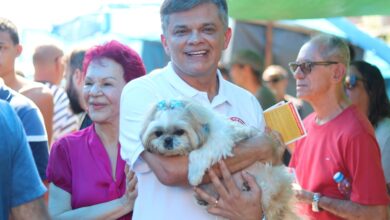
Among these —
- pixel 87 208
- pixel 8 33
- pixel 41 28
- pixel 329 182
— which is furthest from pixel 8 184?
pixel 41 28

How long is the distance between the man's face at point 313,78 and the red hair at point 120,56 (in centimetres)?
137

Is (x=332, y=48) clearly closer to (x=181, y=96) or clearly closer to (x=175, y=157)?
(x=181, y=96)

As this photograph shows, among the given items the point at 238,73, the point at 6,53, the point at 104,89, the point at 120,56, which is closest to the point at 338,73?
the point at 120,56

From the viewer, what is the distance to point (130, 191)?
11.0 ft

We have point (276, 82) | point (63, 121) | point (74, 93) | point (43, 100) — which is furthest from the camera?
point (276, 82)

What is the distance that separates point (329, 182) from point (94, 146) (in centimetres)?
162

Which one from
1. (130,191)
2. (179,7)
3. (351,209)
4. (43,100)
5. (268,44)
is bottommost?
(268,44)

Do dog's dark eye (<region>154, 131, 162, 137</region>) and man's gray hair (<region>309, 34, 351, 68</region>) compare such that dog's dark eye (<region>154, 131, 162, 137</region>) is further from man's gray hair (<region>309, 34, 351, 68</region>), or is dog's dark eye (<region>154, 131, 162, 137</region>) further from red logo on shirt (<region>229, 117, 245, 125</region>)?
man's gray hair (<region>309, 34, 351, 68</region>)

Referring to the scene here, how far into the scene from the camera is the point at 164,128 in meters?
2.71

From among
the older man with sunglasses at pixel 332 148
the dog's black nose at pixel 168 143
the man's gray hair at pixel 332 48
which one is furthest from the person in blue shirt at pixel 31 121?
the man's gray hair at pixel 332 48

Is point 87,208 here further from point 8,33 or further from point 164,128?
point 8,33

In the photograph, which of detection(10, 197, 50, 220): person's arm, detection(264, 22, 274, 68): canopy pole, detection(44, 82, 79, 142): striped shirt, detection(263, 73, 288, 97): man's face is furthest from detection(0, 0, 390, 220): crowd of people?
detection(264, 22, 274, 68): canopy pole

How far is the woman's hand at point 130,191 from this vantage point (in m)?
3.31

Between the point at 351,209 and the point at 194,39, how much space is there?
179 centimetres
